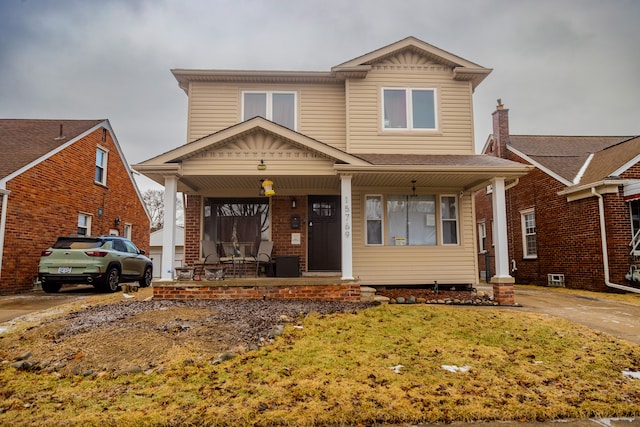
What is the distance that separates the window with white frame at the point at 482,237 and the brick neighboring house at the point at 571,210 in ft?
0.15

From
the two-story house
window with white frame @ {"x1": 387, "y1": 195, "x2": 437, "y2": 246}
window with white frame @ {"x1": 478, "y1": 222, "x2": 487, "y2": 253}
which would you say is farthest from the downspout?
window with white frame @ {"x1": 478, "y1": 222, "x2": 487, "y2": 253}

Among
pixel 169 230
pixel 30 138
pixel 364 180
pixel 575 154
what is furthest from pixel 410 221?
pixel 30 138

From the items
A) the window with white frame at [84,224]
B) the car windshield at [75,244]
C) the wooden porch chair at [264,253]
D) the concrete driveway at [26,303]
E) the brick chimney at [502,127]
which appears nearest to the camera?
the concrete driveway at [26,303]

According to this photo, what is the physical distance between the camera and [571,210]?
41.5 ft

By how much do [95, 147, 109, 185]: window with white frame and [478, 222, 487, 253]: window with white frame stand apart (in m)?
16.4

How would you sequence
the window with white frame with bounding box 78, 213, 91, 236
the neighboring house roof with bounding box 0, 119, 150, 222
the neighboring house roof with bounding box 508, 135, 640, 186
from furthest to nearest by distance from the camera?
the window with white frame with bounding box 78, 213, 91, 236 < the neighboring house roof with bounding box 508, 135, 640, 186 < the neighboring house roof with bounding box 0, 119, 150, 222

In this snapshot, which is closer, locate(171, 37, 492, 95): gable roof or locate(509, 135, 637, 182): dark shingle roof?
locate(171, 37, 492, 95): gable roof

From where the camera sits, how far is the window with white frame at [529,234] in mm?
14739

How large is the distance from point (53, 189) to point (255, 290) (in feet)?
29.2

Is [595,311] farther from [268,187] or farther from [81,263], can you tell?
[81,263]

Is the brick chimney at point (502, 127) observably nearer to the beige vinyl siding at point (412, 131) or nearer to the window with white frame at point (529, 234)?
the window with white frame at point (529, 234)

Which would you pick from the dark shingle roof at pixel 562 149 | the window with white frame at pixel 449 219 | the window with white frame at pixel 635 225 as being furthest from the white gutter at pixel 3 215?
the window with white frame at pixel 635 225

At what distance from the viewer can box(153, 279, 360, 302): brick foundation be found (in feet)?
25.3

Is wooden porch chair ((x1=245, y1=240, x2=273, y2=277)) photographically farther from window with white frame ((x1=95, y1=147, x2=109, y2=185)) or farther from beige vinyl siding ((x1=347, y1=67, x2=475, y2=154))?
window with white frame ((x1=95, y1=147, x2=109, y2=185))
